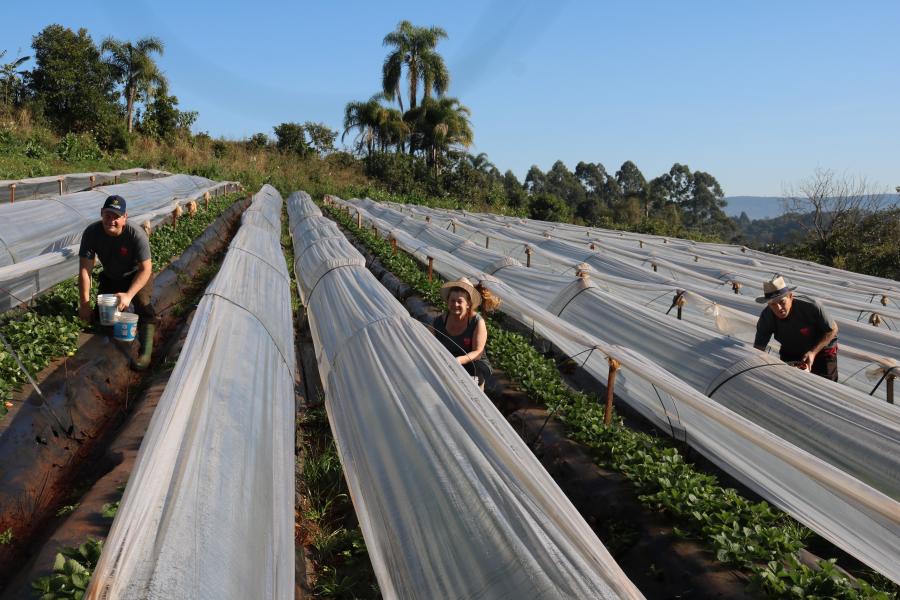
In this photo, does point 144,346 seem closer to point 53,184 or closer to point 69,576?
point 69,576

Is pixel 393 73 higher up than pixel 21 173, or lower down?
higher up

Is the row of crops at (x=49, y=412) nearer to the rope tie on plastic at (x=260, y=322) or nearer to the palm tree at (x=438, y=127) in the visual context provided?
the rope tie on plastic at (x=260, y=322)

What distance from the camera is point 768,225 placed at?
109062mm

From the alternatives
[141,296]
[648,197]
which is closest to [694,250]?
[141,296]

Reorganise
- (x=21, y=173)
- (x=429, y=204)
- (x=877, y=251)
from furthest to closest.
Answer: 1. (x=429, y=204)
2. (x=877, y=251)
3. (x=21, y=173)

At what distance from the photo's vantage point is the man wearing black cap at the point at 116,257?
16.6 ft

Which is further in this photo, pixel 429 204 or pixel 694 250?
pixel 429 204

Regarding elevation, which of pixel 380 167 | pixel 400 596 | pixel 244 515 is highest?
Answer: pixel 380 167

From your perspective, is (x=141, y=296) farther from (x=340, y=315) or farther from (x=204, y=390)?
(x=204, y=390)

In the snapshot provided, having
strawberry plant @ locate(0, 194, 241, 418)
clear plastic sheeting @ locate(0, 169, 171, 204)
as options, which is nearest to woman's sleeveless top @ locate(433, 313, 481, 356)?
strawberry plant @ locate(0, 194, 241, 418)

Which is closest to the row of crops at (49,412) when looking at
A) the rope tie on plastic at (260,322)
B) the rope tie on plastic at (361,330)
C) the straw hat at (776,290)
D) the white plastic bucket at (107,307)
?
the white plastic bucket at (107,307)

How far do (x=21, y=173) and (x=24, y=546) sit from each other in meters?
18.5

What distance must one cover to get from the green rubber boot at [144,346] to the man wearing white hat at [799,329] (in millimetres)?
5421

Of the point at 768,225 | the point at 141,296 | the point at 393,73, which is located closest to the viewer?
the point at 141,296
